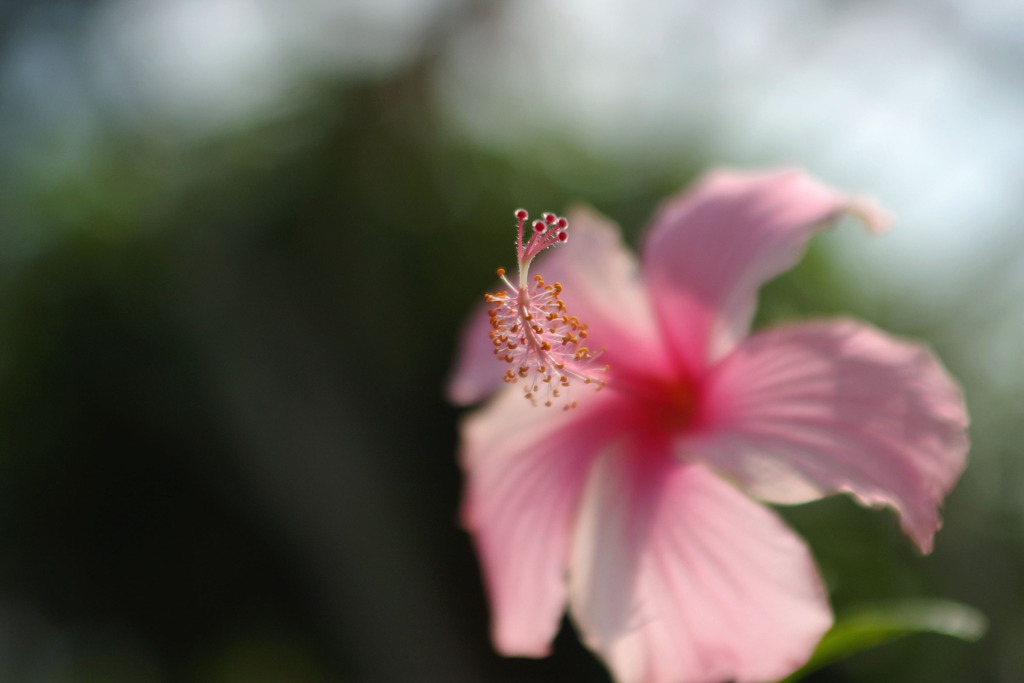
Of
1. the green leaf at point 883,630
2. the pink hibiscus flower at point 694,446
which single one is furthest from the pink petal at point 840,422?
the green leaf at point 883,630

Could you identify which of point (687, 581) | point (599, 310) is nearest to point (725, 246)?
point (599, 310)

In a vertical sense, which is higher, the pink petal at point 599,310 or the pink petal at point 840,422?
the pink petal at point 599,310

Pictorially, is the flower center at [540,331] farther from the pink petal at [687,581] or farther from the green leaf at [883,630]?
Answer: the green leaf at [883,630]

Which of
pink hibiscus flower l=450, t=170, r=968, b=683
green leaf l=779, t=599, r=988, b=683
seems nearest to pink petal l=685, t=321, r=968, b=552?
pink hibiscus flower l=450, t=170, r=968, b=683

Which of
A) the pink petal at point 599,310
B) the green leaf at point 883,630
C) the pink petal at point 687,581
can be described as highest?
the pink petal at point 599,310

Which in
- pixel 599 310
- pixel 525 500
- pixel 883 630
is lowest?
pixel 883 630

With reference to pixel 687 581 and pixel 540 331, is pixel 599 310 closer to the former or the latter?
pixel 540 331

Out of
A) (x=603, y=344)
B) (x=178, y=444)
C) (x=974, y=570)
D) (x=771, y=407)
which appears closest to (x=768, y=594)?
(x=771, y=407)

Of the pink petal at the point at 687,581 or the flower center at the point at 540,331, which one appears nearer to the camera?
the pink petal at the point at 687,581
